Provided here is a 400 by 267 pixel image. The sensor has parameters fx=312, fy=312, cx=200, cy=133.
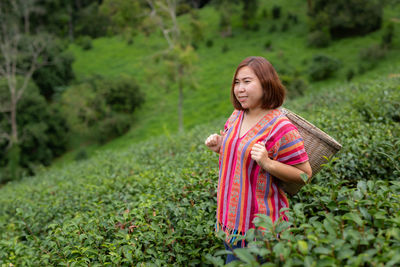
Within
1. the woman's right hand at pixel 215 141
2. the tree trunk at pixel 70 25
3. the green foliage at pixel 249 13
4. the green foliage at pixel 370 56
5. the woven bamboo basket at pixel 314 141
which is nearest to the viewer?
the woven bamboo basket at pixel 314 141

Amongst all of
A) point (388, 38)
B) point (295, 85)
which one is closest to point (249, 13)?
point (388, 38)

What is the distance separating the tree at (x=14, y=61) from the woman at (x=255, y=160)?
2315cm

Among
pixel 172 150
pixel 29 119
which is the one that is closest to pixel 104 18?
pixel 29 119

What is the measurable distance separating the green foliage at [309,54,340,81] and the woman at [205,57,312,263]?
74.6ft

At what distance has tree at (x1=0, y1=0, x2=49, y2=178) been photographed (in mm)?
23875

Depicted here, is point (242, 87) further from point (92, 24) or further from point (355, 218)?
point (92, 24)

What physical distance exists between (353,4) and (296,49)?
18.3ft

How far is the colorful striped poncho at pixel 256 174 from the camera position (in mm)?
1853

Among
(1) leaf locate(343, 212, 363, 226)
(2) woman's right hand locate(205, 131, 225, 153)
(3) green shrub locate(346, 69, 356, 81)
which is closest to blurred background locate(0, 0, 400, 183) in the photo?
(3) green shrub locate(346, 69, 356, 81)

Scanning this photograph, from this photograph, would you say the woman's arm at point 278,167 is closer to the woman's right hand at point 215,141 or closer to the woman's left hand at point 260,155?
the woman's left hand at point 260,155

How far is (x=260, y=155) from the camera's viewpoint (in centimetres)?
176

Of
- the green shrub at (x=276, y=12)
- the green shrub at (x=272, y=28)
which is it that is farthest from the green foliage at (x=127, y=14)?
the green shrub at (x=276, y=12)

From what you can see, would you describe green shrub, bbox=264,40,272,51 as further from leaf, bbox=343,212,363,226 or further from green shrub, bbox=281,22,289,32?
leaf, bbox=343,212,363,226

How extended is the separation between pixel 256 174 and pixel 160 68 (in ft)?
61.5
